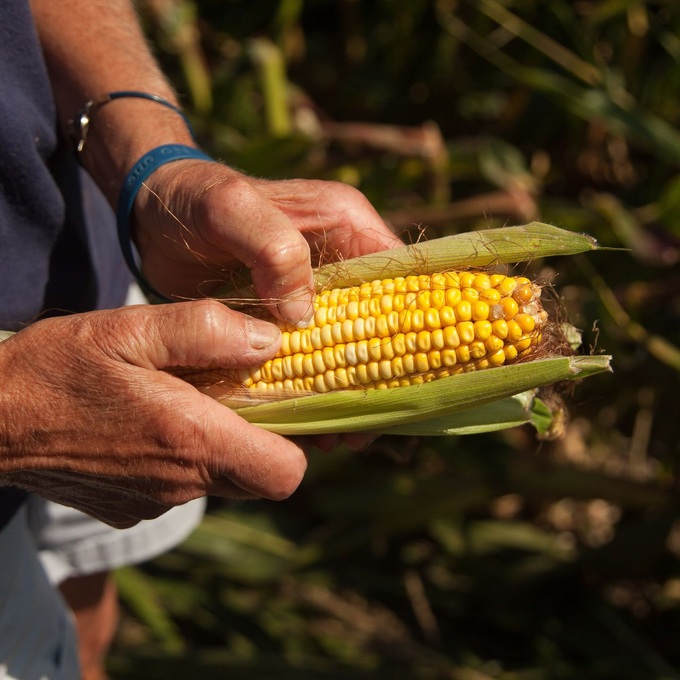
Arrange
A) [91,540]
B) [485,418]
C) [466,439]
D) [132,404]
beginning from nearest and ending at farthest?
[132,404]
[485,418]
[91,540]
[466,439]

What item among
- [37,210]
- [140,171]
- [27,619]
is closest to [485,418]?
[140,171]

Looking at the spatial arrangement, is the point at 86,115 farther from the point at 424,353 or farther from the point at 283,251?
the point at 424,353

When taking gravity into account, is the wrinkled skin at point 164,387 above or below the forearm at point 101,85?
below

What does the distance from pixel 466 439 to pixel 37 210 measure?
6.64ft

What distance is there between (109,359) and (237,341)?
8.7 inches

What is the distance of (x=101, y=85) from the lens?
1605 millimetres

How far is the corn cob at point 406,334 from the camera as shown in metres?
1.29

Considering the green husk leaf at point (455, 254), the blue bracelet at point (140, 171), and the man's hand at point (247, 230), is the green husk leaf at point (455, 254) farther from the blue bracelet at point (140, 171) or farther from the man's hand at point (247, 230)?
the blue bracelet at point (140, 171)

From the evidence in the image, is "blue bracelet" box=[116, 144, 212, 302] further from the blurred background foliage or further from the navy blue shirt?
the blurred background foliage

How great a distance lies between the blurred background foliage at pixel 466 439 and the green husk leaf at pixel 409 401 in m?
1.40

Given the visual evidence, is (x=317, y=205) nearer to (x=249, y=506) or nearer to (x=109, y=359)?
(x=109, y=359)

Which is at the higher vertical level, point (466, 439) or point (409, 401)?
point (409, 401)

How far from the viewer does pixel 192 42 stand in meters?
3.61

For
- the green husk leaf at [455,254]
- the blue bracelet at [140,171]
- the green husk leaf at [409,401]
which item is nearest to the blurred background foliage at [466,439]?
the blue bracelet at [140,171]
